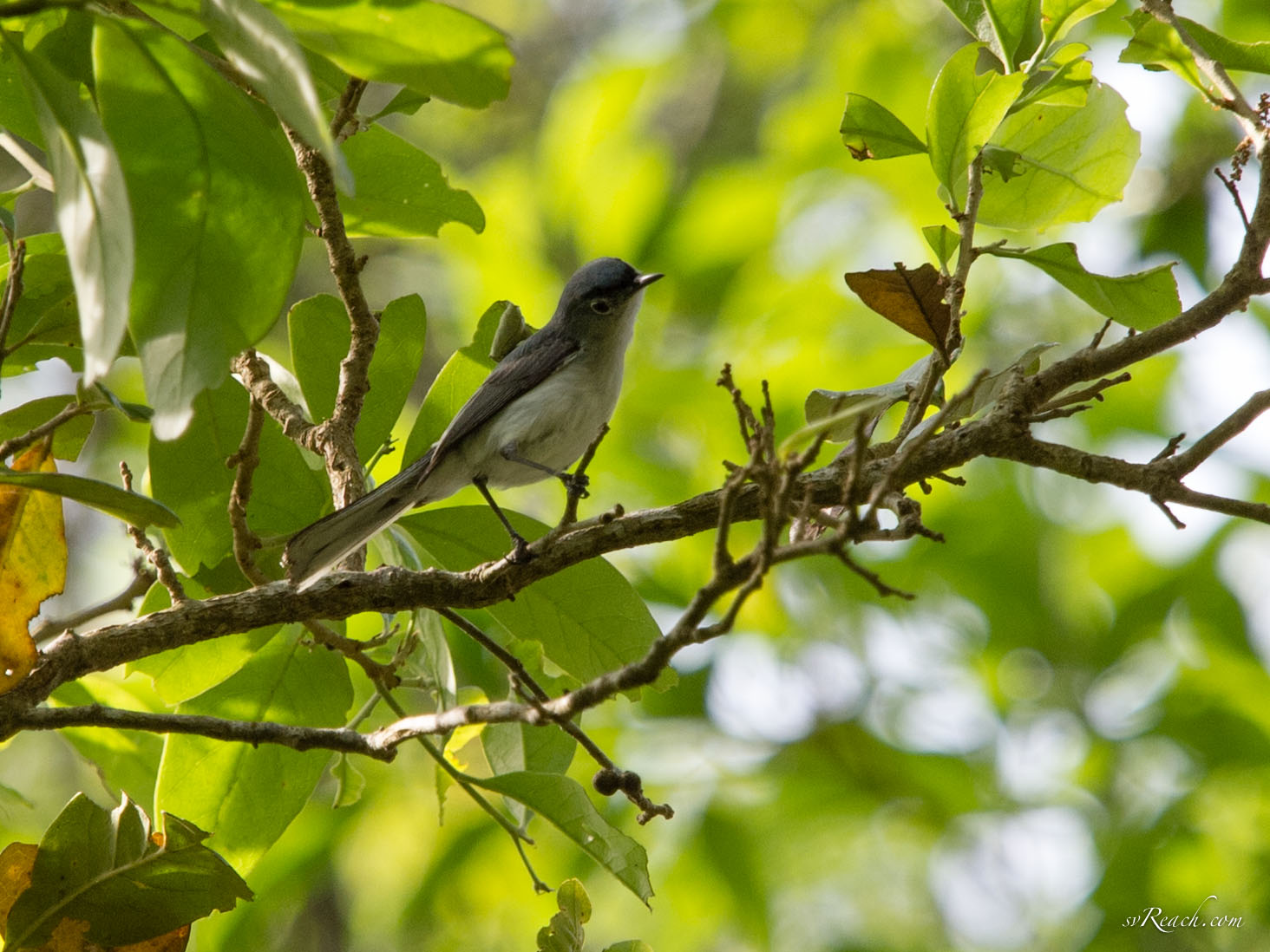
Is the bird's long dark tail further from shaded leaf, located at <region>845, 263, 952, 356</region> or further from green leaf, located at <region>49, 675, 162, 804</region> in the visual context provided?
shaded leaf, located at <region>845, 263, 952, 356</region>

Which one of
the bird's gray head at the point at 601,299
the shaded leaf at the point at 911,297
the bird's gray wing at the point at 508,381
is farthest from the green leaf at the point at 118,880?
the bird's gray head at the point at 601,299

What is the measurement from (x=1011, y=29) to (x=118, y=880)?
6.10ft

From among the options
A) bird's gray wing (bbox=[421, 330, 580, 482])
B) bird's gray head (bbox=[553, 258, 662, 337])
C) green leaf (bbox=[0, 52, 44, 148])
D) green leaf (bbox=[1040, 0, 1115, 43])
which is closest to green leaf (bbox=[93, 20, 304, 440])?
green leaf (bbox=[0, 52, 44, 148])

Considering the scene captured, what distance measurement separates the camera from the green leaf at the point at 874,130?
1863 mm

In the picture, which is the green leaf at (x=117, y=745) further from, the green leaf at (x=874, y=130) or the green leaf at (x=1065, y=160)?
the green leaf at (x=1065, y=160)

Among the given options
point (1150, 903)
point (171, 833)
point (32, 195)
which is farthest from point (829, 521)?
point (32, 195)

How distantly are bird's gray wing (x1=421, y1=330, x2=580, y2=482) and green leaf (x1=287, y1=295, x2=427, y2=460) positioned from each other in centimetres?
15

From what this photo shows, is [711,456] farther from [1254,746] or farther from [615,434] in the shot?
[1254,746]

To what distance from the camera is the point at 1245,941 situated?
3.65 meters

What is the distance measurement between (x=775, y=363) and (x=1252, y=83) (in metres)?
2.26

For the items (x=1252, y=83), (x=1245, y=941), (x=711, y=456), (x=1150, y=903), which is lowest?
(x=1245, y=941)

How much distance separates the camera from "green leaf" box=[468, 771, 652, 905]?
175 cm

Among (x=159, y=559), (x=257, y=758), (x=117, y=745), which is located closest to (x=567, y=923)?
(x=257, y=758)

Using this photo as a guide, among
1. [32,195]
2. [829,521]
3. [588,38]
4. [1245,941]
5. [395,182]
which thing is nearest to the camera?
[829,521]
